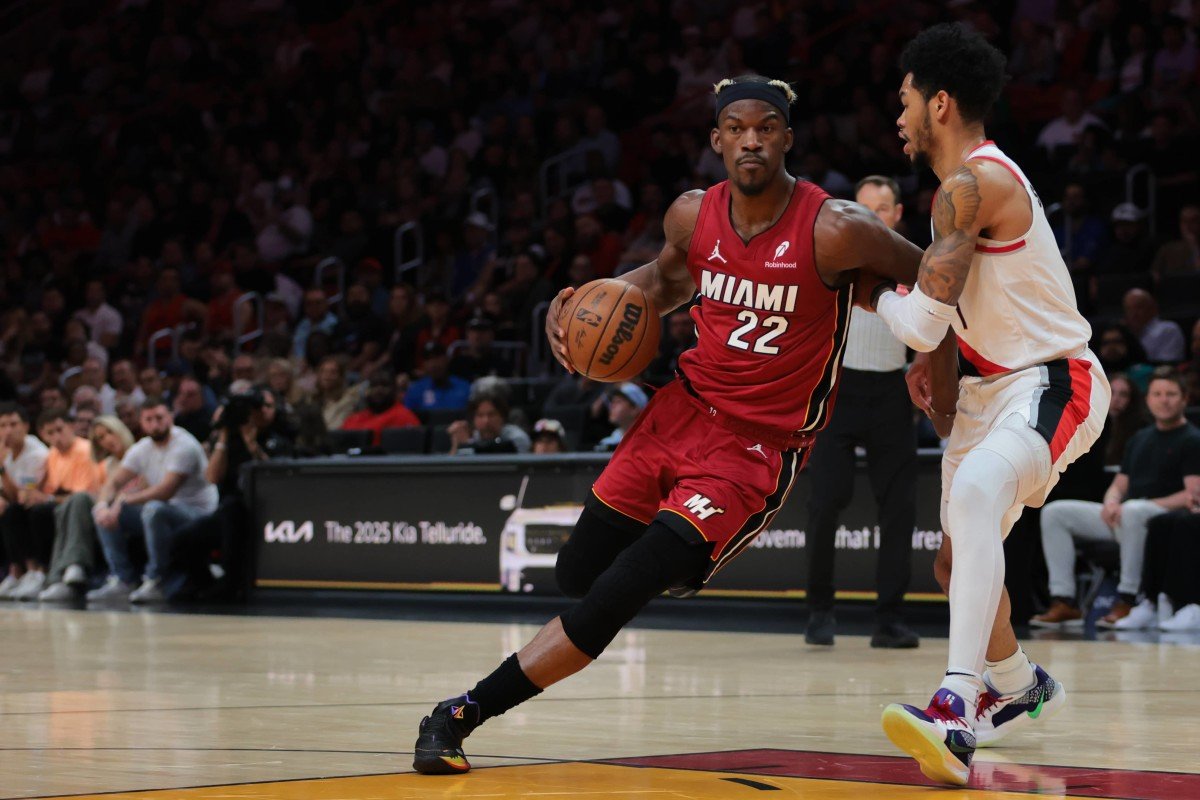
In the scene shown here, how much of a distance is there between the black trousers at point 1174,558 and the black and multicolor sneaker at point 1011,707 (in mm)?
4623

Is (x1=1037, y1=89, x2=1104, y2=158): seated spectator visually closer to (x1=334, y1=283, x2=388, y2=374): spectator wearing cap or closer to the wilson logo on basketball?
(x1=334, y1=283, x2=388, y2=374): spectator wearing cap

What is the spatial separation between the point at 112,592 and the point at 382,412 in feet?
8.39

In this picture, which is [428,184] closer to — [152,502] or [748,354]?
[152,502]

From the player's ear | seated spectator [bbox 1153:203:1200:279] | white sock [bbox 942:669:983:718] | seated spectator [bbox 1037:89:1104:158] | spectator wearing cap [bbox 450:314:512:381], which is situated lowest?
white sock [bbox 942:669:983:718]

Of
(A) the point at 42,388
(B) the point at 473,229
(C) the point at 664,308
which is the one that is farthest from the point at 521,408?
(C) the point at 664,308

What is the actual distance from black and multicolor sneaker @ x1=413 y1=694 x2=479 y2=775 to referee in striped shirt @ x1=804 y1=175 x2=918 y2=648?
4.12m

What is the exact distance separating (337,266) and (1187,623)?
1164 centimetres

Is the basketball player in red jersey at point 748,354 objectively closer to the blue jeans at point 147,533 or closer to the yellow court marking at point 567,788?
the yellow court marking at point 567,788

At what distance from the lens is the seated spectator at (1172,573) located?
366 inches

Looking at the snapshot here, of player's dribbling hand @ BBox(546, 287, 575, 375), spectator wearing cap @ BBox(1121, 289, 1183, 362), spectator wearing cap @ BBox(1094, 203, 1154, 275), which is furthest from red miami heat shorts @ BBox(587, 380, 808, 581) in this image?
spectator wearing cap @ BBox(1094, 203, 1154, 275)

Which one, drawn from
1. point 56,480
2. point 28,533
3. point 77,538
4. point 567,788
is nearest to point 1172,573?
point 567,788

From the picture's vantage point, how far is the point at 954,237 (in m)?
4.36

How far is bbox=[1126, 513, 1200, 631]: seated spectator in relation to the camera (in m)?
9.29

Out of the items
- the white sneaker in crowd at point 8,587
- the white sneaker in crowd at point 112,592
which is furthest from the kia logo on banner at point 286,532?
the white sneaker in crowd at point 8,587
